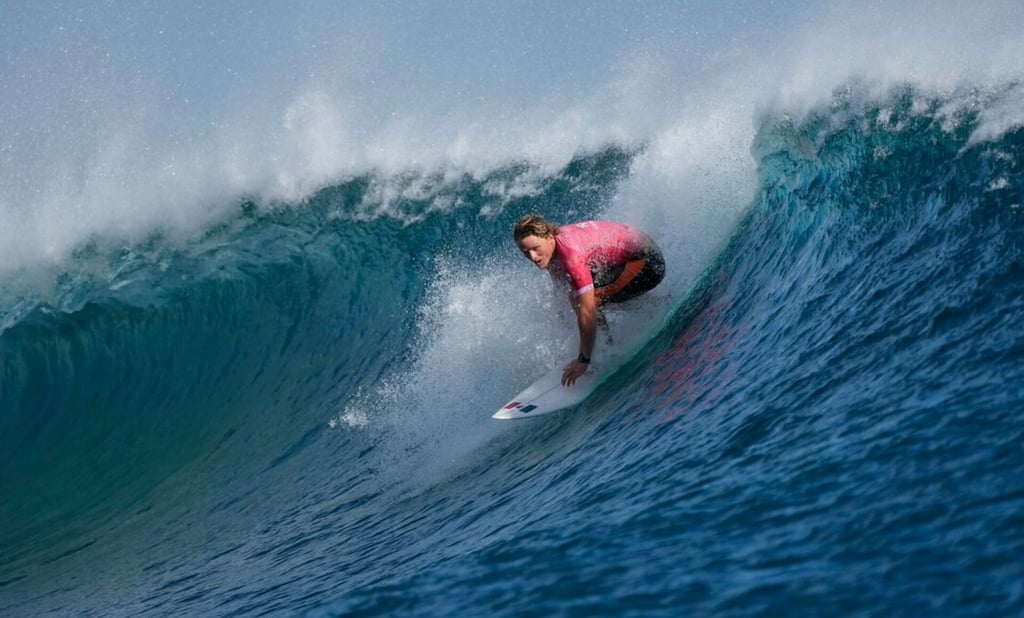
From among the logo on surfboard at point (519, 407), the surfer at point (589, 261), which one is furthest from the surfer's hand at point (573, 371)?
the logo on surfboard at point (519, 407)

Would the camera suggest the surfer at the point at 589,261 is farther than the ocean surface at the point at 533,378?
Yes

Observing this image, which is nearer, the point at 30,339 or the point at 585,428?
the point at 585,428

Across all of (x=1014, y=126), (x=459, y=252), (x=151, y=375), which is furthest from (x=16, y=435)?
(x=1014, y=126)

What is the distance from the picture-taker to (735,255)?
27.8ft

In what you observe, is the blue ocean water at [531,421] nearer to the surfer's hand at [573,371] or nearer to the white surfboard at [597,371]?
the white surfboard at [597,371]

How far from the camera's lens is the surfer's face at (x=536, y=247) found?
21.0 ft

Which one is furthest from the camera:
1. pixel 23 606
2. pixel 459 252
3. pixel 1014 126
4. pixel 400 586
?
pixel 459 252

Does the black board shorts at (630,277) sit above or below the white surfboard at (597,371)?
above

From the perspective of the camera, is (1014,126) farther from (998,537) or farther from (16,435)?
(16,435)

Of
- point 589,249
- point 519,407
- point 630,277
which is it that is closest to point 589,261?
point 589,249

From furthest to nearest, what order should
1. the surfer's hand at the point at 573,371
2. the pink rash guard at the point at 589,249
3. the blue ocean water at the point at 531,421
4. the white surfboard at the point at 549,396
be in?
the white surfboard at the point at 549,396 → the surfer's hand at the point at 573,371 → the pink rash guard at the point at 589,249 → the blue ocean water at the point at 531,421

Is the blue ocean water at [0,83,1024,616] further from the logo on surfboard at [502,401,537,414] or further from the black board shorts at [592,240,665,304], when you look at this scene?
the black board shorts at [592,240,665,304]

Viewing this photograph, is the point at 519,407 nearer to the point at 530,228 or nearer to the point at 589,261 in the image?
the point at 589,261

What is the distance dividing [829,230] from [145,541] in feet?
18.4
